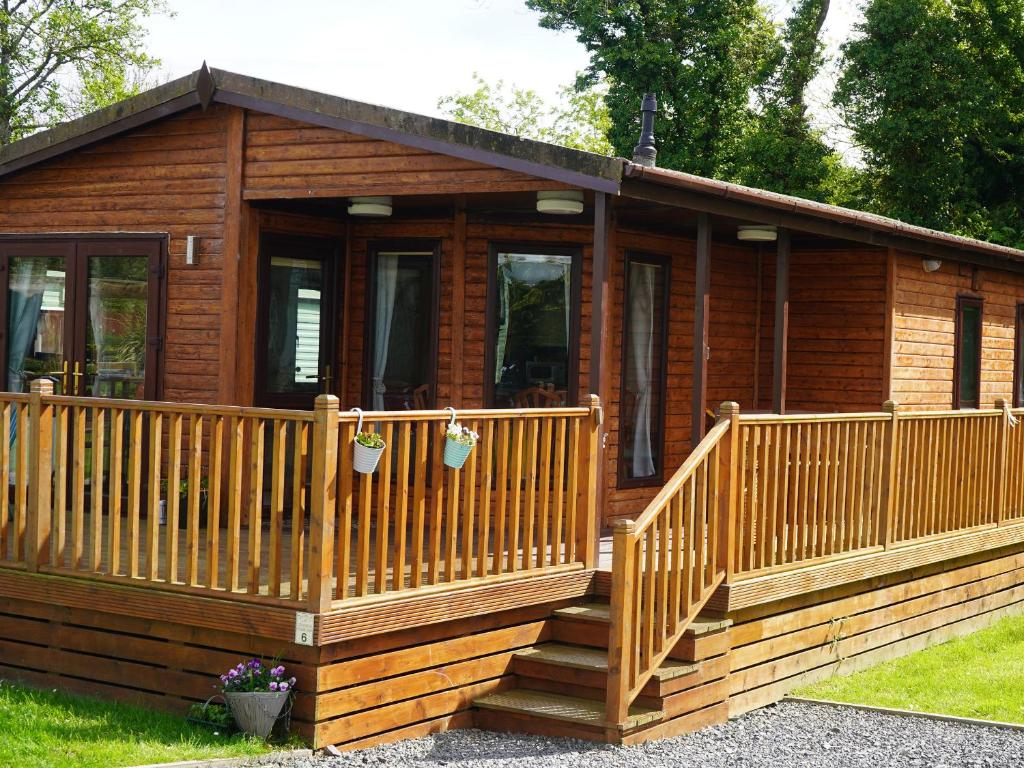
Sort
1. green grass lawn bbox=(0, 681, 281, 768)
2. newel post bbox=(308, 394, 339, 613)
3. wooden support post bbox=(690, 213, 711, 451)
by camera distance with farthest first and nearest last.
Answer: wooden support post bbox=(690, 213, 711, 451), newel post bbox=(308, 394, 339, 613), green grass lawn bbox=(0, 681, 281, 768)

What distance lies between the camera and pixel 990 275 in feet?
43.9

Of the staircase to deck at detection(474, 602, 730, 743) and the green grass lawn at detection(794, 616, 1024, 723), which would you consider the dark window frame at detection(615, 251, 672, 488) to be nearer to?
the green grass lawn at detection(794, 616, 1024, 723)

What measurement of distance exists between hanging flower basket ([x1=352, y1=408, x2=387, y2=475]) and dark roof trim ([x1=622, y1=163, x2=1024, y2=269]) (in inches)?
93.8

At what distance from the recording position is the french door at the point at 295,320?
31.7ft

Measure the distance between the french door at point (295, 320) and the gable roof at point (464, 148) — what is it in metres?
1.13

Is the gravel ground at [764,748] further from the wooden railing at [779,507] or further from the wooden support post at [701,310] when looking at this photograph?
the wooden support post at [701,310]

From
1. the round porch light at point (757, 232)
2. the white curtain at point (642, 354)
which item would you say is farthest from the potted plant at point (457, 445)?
the round porch light at point (757, 232)

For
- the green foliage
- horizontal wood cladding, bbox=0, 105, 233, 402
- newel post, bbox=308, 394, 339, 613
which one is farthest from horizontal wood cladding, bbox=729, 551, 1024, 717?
the green foliage

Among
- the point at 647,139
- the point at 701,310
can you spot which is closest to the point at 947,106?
the point at 647,139

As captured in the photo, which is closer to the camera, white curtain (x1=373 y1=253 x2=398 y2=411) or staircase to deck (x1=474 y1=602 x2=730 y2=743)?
staircase to deck (x1=474 y1=602 x2=730 y2=743)

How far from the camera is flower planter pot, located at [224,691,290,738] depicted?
19.6 feet

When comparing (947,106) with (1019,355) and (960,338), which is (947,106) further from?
(960,338)

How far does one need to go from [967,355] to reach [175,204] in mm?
7920

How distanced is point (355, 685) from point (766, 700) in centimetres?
290
